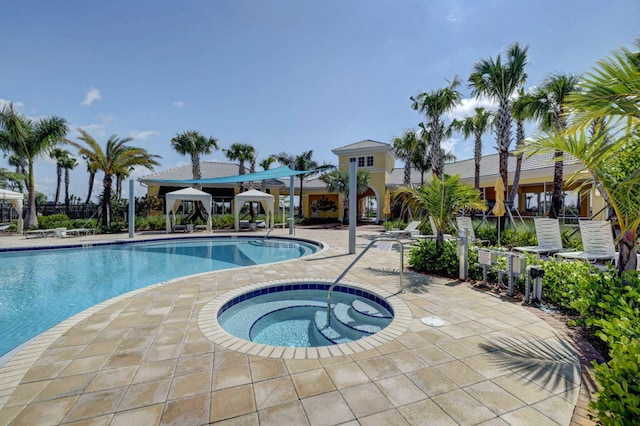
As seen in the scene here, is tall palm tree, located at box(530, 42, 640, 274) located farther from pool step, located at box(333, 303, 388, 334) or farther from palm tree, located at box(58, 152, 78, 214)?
palm tree, located at box(58, 152, 78, 214)

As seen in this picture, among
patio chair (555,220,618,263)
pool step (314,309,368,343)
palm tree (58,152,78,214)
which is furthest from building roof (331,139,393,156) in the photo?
palm tree (58,152,78,214)

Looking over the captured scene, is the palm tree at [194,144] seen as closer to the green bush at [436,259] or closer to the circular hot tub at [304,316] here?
the circular hot tub at [304,316]

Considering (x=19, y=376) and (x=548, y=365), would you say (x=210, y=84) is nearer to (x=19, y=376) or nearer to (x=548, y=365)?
(x=19, y=376)

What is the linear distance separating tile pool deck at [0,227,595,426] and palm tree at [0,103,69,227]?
1974 centimetres

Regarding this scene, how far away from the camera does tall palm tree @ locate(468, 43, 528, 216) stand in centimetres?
1441

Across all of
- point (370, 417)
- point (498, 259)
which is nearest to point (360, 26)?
point (498, 259)

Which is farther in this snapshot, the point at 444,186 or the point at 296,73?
the point at 296,73

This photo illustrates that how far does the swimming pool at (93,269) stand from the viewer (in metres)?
5.69

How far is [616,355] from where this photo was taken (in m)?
2.04

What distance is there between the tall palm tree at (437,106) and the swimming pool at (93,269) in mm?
10925

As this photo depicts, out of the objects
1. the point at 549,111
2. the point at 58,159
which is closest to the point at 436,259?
the point at 549,111

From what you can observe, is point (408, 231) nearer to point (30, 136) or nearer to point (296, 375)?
point (296, 375)

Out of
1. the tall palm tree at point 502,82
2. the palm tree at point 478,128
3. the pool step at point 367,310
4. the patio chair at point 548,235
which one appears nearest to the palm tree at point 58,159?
the pool step at point 367,310

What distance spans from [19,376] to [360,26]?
38.3 feet
